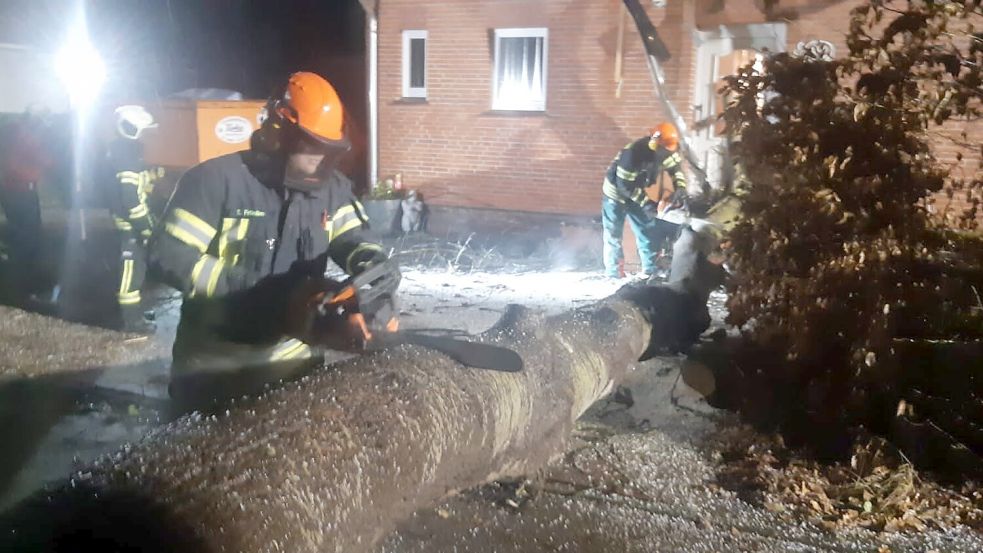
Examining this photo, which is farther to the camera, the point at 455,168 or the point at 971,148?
the point at 455,168

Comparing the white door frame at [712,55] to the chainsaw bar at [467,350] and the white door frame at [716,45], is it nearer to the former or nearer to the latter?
the white door frame at [716,45]

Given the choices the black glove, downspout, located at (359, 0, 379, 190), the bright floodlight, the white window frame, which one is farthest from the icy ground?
the bright floodlight

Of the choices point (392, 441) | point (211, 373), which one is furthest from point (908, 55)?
point (211, 373)

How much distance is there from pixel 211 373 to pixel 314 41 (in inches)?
561

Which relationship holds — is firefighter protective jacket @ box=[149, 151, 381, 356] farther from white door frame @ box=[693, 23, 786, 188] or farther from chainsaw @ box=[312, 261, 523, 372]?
white door frame @ box=[693, 23, 786, 188]

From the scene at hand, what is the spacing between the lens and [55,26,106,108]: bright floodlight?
19531 mm

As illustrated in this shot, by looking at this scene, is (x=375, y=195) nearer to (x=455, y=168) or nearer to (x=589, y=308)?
(x=455, y=168)

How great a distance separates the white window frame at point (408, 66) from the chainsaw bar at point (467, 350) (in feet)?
30.3

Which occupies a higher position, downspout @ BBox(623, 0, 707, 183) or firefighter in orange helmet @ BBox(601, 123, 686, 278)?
downspout @ BBox(623, 0, 707, 183)

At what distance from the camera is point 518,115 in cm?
1126

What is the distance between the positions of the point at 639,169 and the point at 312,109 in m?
6.09

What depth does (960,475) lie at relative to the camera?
3.71 m

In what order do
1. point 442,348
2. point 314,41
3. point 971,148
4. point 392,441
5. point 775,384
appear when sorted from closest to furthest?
1. point 392,441
2. point 442,348
3. point 971,148
4. point 775,384
5. point 314,41

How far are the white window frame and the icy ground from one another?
685cm
